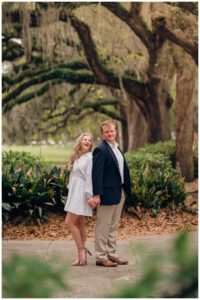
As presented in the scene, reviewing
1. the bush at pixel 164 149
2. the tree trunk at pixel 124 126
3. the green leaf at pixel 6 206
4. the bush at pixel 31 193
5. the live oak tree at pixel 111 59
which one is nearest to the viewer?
the green leaf at pixel 6 206

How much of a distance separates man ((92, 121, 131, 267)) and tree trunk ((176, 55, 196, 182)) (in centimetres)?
1010

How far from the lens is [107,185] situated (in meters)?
6.99

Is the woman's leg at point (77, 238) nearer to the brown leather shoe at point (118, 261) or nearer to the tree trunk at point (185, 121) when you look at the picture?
the brown leather shoe at point (118, 261)

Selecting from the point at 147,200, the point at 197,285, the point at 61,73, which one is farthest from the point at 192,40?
the point at 197,285

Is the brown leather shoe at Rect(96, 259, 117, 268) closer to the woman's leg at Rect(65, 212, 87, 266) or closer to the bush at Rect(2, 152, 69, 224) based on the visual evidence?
the woman's leg at Rect(65, 212, 87, 266)

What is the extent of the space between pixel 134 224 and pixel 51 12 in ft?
28.1

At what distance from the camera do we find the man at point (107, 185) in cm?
692

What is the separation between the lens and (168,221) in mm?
10141

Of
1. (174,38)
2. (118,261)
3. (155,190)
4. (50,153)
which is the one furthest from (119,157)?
(50,153)

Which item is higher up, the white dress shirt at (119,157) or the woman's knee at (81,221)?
the white dress shirt at (119,157)

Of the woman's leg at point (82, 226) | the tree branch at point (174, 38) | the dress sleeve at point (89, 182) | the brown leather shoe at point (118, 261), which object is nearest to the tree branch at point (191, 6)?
the tree branch at point (174, 38)

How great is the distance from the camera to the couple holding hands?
6953mm

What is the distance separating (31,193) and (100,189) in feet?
9.24

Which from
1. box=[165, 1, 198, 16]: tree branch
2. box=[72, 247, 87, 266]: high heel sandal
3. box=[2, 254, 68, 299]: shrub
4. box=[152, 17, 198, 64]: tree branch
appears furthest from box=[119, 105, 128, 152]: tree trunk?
box=[2, 254, 68, 299]: shrub
